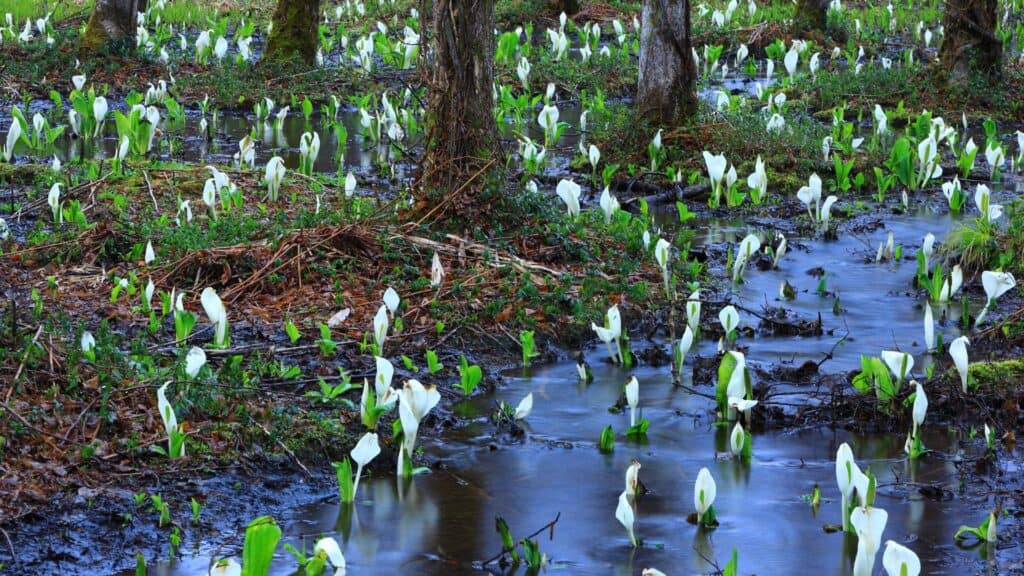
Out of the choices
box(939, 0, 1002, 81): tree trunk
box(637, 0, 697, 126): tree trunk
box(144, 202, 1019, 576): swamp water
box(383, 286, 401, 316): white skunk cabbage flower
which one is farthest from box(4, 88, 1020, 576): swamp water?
box(939, 0, 1002, 81): tree trunk

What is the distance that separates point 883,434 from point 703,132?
19.4 ft

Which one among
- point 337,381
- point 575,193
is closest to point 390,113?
point 575,193

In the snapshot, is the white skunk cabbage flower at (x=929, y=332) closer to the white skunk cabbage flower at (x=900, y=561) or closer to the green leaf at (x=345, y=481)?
the white skunk cabbage flower at (x=900, y=561)

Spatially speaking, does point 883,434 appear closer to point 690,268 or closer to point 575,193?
point 690,268

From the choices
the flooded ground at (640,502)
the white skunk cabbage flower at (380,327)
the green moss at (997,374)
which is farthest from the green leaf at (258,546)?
the green moss at (997,374)

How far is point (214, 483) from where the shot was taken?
175 inches

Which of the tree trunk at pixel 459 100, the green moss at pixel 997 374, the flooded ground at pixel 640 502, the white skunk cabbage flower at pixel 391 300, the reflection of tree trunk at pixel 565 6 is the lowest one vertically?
the flooded ground at pixel 640 502

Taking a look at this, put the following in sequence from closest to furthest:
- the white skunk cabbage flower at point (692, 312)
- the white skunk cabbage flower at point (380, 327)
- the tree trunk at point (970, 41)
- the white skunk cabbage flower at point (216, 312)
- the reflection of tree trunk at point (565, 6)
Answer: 1. the white skunk cabbage flower at point (216, 312)
2. the white skunk cabbage flower at point (380, 327)
3. the white skunk cabbage flower at point (692, 312)
4. the tree trunk at point (970, 41)
5. the reflection of tree trunk at point (565, 6)

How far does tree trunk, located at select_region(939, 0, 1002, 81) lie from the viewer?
12711 mm

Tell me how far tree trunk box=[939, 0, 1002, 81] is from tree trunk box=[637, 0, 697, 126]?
12.4 feet

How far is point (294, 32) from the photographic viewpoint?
1525 cm

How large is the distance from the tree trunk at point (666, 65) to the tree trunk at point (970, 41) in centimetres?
379

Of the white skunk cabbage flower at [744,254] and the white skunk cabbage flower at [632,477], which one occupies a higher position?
the white skunk cabbage flower at [744,254]

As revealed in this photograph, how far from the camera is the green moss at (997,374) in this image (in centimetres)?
541
